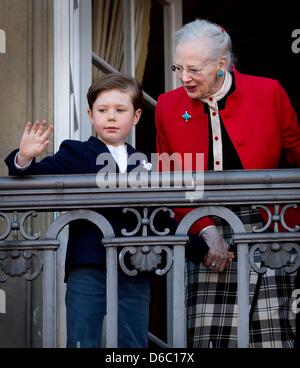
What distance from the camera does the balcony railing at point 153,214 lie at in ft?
21.5

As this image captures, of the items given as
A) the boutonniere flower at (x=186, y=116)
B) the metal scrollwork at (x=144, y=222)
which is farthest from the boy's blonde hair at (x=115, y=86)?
the metal scrollwork at (x=144, y=222)

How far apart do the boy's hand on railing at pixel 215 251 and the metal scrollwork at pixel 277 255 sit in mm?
282

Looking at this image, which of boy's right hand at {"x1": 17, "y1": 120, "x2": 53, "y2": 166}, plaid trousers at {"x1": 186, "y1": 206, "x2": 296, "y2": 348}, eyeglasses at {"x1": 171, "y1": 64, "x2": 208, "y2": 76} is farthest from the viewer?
eyeglasses at {"x1": 171, "y1": 64, "x2": 208, "y2": 76}

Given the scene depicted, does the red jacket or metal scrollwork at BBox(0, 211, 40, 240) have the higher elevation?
the red jacket

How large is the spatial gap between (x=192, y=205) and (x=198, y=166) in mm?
437

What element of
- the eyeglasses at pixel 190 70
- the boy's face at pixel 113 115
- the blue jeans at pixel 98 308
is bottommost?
the blue jeans at pixel 98 308

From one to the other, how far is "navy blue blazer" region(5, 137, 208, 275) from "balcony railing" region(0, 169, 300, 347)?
0.35ft

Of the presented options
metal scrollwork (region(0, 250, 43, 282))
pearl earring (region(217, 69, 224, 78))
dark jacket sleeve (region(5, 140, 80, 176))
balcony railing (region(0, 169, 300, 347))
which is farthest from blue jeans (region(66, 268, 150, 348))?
pearl earring (region(217, 69, 224, 78))

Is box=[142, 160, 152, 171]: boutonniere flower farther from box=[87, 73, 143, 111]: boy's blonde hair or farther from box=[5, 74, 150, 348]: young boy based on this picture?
box=[87, 73, 143, 111]: boy's blonde hair

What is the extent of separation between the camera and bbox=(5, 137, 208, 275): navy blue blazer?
21.9 feet

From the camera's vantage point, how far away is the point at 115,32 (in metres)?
8.62

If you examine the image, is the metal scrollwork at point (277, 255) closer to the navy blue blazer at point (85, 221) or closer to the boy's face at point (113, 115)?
the navy blue blazer at point (85, 221)

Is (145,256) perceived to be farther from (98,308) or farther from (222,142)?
(222,142)

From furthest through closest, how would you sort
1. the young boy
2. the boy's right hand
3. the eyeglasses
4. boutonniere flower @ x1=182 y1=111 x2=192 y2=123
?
boutonniere flower @ x1=182 y1=111 x2=192 y2=123, the eyeglasses, the young boy, the boy's right hand
